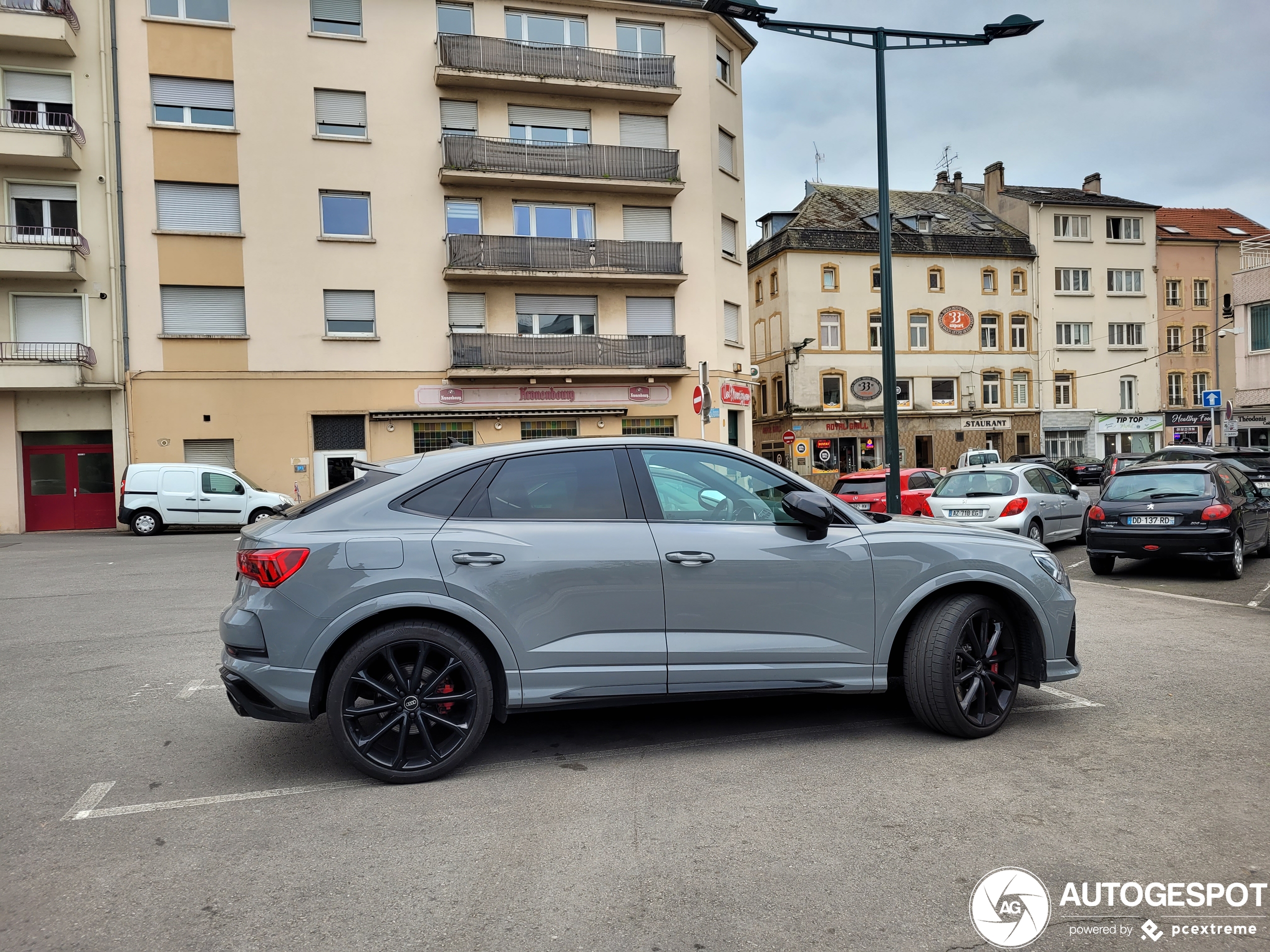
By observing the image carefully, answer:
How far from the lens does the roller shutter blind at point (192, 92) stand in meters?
25.7

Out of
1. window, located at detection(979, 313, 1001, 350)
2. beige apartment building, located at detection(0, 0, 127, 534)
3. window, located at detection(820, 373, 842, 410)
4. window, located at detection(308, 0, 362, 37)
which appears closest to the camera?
beige apartment building, located at detection(0, 0, 127, 534)

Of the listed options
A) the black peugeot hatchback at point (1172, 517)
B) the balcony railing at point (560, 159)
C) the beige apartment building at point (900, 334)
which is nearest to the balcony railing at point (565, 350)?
the balcony railing at point (560, 159)

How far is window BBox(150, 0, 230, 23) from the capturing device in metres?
25.7

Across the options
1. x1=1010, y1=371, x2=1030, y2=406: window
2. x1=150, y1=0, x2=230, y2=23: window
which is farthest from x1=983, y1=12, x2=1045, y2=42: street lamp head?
x1=1010, y1=371, x2=1030, y2=406: window

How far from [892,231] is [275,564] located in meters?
48.2

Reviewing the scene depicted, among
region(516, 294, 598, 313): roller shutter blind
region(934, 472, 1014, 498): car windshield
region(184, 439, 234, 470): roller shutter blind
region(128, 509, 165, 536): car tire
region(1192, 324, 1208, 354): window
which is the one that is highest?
region(1192, 324, 1208, 354): window

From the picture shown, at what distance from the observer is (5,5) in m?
24.5

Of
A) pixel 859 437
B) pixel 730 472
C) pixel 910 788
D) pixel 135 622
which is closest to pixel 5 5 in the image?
pixel 135 622

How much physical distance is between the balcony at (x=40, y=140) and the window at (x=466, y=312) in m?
10.7

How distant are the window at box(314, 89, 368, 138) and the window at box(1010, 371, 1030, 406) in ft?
116

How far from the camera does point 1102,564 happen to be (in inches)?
466

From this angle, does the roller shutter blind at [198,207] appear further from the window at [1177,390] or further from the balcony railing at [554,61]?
the window at [1177,390]

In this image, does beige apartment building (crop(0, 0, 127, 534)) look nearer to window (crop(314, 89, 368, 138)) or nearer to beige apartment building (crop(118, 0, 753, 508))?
beige apartment building (crop(118, 0, 753, 508))

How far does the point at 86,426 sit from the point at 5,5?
1146 centimetres
